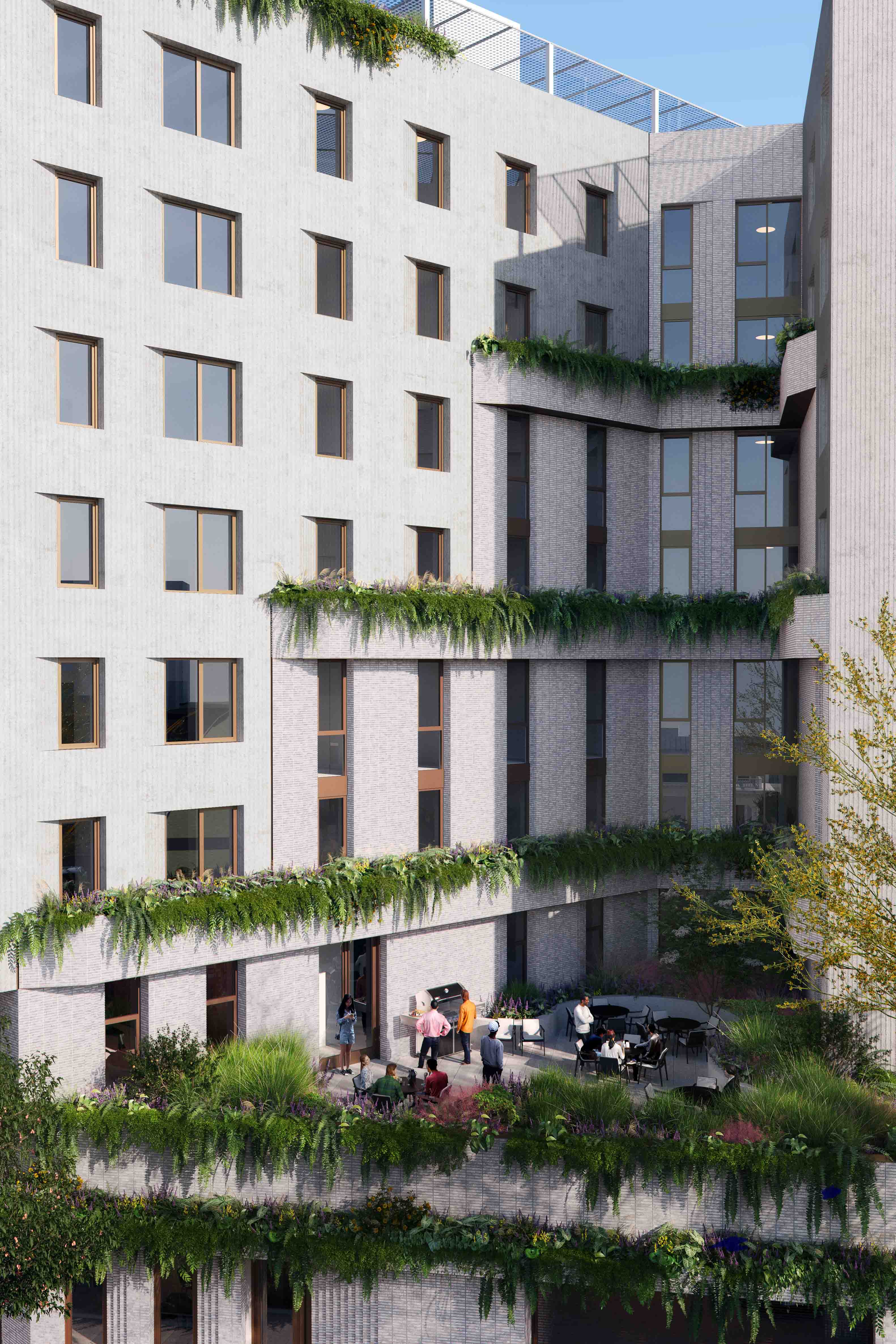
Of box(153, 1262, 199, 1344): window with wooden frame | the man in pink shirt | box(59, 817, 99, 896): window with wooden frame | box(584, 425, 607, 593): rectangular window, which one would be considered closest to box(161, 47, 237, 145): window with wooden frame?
box(584, 425, 607, 593): rectangular window

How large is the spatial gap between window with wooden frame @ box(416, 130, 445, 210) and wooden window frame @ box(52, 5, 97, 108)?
7470 millimetres

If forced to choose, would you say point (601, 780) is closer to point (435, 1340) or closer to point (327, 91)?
point (435, 1340)

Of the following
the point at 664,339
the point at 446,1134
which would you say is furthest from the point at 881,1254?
the point at 664,339

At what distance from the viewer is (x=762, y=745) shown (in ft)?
99.0

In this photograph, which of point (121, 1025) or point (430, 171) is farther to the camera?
point (430, 171)

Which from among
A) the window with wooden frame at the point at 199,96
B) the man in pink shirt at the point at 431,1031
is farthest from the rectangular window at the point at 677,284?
the man in pink shirt at the point at 431,1031

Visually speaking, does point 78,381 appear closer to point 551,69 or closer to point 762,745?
point 551,69

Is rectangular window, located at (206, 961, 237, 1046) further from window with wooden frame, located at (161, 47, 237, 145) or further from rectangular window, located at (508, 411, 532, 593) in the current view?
window with wooden frame, located at (161, 47, 237, 145)

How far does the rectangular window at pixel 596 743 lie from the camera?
99.2 ft

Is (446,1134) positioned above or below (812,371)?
below

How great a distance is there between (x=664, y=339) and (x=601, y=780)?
11.2 meters

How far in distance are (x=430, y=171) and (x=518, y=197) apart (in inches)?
107

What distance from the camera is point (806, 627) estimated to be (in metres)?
22.8

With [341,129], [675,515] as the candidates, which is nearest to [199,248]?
[341,129]
